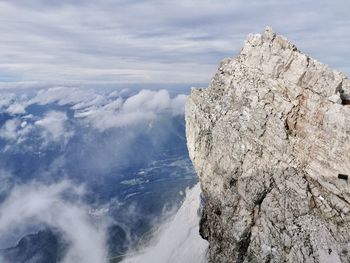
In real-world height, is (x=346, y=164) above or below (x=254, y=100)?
below

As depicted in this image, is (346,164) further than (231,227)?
No

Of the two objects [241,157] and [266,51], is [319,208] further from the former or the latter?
[266,51]

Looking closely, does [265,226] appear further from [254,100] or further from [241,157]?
[254,100]

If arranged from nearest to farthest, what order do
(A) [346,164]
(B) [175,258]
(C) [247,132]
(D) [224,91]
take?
1. (A) [346,164]
2. (C) [247,132]
3. (D) [224,91]
4. (B) [175,258]

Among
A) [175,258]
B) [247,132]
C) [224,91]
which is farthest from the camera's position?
[175,258]

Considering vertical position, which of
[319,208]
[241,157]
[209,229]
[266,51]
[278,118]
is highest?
[266,51]

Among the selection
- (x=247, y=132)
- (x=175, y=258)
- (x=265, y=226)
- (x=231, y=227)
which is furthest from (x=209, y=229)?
(x=175, y=258)
